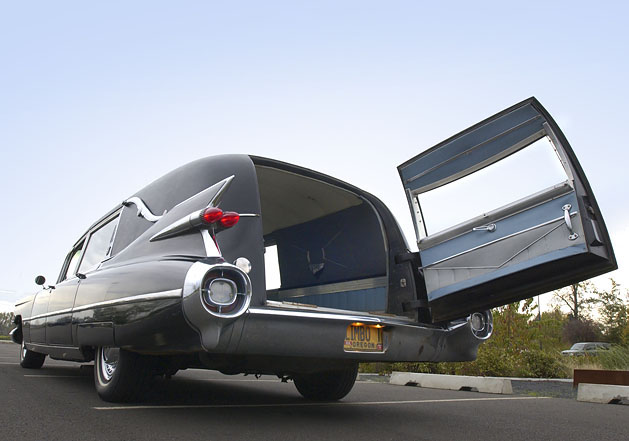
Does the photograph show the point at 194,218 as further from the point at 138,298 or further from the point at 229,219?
the point at 138,298

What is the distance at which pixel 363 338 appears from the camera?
346 cm

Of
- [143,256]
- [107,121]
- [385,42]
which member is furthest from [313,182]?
[107,121]

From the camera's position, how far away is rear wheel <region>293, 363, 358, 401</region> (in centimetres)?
483

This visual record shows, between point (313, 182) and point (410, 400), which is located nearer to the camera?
point (313, 182)

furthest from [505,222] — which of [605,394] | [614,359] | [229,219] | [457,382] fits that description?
[614,359]

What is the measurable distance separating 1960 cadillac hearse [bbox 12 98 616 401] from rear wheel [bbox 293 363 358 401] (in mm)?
14

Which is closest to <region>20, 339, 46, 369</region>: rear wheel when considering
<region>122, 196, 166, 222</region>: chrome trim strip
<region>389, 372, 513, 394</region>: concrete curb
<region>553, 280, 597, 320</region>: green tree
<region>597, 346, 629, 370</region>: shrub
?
<region>122, 196, 166, 222</region>: chrome trim strip

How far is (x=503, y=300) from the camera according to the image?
12.3 feet

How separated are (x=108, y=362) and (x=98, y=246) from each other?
1.73m

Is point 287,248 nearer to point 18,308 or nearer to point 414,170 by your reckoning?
point 414,170

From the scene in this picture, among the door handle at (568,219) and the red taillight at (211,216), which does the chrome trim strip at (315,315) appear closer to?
the red taillight at (211,216)

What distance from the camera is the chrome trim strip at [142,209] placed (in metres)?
4.04

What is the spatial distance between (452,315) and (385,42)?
17.7ft

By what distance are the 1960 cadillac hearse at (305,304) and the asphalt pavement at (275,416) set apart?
0.34m
